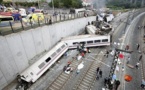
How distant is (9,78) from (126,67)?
17842mm

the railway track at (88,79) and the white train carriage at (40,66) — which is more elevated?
the white train carriage at (40,66)

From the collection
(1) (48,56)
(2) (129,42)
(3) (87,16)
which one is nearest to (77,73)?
(1) (48,56)

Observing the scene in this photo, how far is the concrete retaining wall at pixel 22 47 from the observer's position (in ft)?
53.1

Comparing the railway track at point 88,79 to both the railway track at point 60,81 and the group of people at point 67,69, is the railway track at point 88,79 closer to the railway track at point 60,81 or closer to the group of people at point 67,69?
the railway track at point 60,81

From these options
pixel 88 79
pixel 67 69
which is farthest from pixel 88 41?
pixel 88 79

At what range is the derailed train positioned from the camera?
1761 cm

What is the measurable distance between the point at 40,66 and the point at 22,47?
3758 mm

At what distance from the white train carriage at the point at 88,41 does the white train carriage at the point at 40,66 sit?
3053mm

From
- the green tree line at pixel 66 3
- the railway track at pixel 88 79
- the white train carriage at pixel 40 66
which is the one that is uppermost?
the green tree line at pixel 66 3

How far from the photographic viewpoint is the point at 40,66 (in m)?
18.9

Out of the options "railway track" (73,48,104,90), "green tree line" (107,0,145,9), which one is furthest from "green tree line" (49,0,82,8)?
"green tree line" (107,0,145,9)

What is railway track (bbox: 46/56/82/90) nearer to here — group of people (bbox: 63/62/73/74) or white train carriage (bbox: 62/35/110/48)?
group of people (bbox: 63/62/73/74)

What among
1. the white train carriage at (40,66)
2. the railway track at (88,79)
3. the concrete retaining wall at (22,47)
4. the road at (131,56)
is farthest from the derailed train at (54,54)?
the road at (131,56)

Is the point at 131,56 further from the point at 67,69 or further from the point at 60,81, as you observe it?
the point at 60,81
